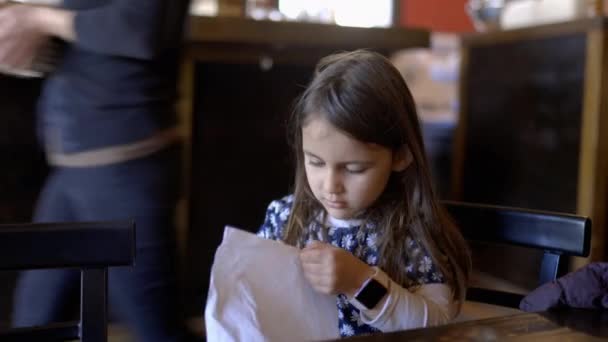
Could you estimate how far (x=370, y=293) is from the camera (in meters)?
0.80

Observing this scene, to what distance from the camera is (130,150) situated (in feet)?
3.53

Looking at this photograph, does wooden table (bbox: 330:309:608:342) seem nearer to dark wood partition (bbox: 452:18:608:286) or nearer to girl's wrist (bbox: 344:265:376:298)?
girl's wrist (bbox: 344:265:376:298)

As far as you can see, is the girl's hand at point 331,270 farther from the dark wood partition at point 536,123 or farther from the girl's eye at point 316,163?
the dark wood partition at point 536,123

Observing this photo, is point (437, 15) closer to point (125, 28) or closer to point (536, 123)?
point (536, 123)

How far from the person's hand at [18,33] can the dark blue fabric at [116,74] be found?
0.05 meters

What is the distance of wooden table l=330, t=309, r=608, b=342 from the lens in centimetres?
59

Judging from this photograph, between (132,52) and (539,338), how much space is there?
689 millimetres

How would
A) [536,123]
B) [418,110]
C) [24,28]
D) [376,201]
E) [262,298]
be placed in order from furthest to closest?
[536,123]
[418,110]
[24,28]
[376,201]
[262,298]

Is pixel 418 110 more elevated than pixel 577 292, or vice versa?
pixel 418 110

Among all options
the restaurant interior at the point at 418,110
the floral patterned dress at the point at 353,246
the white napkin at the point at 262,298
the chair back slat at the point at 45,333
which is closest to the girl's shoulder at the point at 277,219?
the floral patterned dress at the point at 353,246

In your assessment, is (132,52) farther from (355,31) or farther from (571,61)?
(571,61)

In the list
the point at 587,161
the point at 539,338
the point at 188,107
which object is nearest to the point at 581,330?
the point at 539,338

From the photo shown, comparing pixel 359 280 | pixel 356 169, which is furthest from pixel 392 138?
pixel 359 280

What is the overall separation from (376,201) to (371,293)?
7.4 inches
